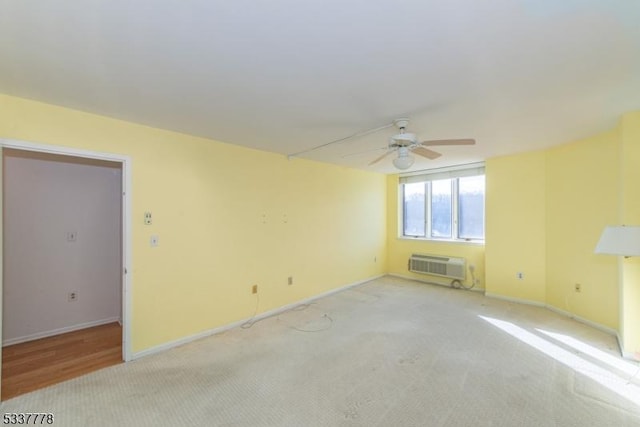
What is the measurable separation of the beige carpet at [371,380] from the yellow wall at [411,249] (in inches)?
59.6

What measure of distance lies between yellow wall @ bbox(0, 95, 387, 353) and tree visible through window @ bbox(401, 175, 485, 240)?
1.94 metres

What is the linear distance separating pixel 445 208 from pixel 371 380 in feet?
13.3

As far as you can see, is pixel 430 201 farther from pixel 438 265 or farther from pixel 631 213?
pixel 631 213

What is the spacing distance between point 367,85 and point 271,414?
247 cm

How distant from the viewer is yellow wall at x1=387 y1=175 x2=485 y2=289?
16.5ft

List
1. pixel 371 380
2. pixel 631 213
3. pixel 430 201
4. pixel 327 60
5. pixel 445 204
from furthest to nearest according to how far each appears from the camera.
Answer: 1. pixel 430 201
2. pixel 445 204
3. pixel 631 213
4. pixel 371 380
5. pixel 327 60

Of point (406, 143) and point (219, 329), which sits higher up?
point (406, 143)

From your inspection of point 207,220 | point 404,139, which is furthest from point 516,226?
point 207,220

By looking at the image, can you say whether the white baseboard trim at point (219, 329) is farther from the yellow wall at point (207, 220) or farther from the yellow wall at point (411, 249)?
the yellow wall at point (411, 249)

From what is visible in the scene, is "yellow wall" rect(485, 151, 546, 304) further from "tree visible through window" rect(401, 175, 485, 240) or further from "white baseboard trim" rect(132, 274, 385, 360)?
"white baseboard trim" rect(132, 274, 385, 360)

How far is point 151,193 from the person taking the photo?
115 inches

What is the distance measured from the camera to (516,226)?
4.39 metres

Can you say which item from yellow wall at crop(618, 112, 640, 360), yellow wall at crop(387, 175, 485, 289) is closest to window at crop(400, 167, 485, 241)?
yellow wall at crop(387, 175, 485, 289)

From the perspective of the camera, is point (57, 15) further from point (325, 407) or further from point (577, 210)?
point (577, 210)
